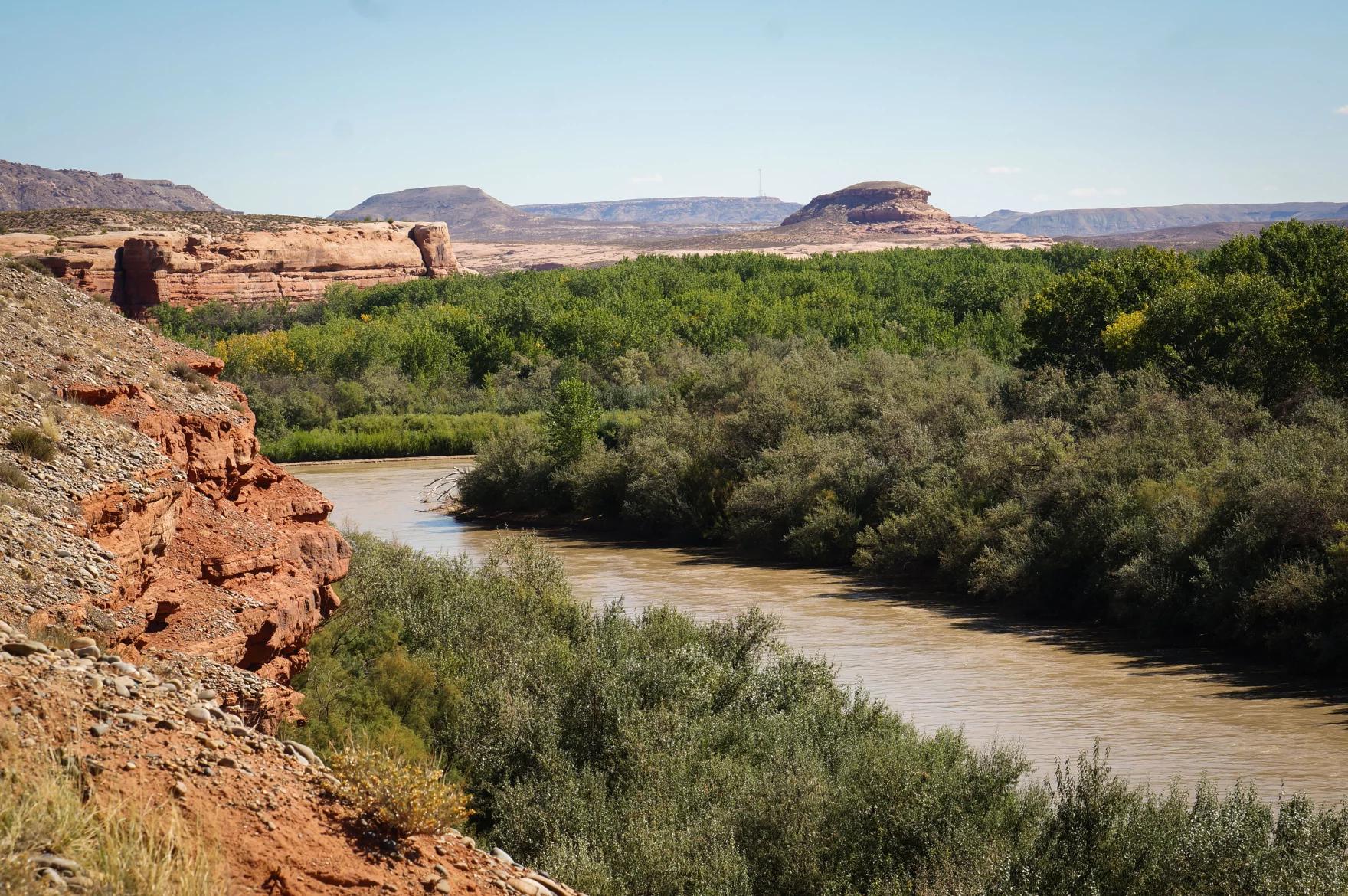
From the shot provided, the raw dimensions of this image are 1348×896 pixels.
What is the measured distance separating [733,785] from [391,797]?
634cm

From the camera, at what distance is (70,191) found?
148 m

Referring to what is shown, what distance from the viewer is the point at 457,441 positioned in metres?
63.1

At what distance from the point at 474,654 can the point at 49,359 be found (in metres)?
7.39

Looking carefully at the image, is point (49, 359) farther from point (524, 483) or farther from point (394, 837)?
point (524, 483)

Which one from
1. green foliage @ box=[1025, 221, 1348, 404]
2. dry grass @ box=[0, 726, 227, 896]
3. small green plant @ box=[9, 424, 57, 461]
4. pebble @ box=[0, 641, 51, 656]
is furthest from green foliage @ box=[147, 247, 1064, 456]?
dry grass @ box=[0, 726, 227, 896]

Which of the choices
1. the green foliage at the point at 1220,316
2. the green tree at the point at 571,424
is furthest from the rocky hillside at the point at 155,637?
the green tree at the point at 571,424

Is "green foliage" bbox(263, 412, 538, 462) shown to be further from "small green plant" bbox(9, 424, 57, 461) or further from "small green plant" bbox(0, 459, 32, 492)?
"small green plant" bbox(0, 459, 32, 492)

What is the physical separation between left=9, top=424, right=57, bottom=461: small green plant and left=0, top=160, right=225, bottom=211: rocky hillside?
12531 cm

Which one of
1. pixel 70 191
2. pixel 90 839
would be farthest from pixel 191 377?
pixel 70 191

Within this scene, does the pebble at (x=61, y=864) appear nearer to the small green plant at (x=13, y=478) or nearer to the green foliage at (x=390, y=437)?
the small green plant at (x=13, y=478)

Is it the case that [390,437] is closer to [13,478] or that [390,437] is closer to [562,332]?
[562,332]

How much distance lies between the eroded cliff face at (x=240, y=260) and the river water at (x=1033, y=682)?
1986 inches

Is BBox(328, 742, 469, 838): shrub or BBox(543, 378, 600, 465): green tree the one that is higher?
BBox(328, 742, 469, 838): shrub

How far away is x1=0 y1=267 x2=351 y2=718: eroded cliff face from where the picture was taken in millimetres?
10094
